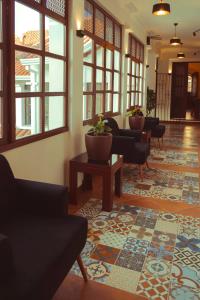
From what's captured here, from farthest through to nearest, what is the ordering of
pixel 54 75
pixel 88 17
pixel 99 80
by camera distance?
pixel 99 80 → pixel 88 17 → pixel 54 75

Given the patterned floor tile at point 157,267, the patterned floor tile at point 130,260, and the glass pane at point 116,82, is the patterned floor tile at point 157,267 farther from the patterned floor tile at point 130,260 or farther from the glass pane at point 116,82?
the glass pane at point 116,82

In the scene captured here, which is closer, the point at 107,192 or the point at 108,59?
the point at 107,192

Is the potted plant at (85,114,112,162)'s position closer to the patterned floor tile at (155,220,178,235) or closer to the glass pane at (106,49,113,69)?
the patterned floor tile at (155,220,178,235)

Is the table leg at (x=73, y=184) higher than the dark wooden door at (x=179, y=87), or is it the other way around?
the dark wooden door at (x=179, y=87)

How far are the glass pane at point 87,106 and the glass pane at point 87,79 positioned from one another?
117 mm

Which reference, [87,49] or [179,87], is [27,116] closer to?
[87,49]

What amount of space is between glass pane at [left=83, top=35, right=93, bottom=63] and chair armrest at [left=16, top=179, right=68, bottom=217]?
8.50 ft

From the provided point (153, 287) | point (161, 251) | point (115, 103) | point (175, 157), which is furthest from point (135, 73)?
point (153, 287)

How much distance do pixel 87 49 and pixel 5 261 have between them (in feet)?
11.7

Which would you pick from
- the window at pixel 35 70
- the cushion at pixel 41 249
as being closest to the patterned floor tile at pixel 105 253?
the cushion at pixel 41 249

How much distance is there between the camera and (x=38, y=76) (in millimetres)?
3107

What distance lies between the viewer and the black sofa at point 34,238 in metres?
1.39

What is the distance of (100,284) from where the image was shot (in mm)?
2170

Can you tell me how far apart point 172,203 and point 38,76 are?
86.0 inches
